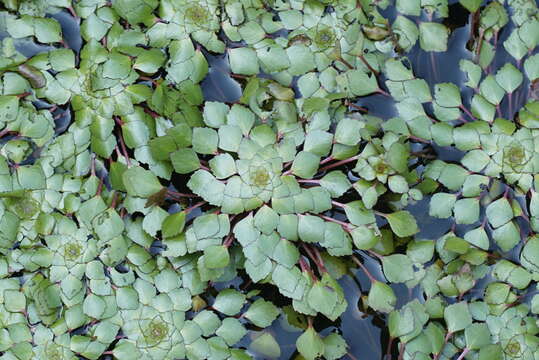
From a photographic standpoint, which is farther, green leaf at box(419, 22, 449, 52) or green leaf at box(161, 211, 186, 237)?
green leaf at box(419, 22, 449, 52)

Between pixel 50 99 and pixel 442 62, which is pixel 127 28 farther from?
pixel 442 62

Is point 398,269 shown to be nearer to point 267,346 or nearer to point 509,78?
point 267,346

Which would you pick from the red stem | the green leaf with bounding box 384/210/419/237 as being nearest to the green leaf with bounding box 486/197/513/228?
the green leaf with bounding box 384/210/419/237

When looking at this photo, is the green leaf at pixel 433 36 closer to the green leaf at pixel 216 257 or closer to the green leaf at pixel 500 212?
the green leaf at pixel 500 212

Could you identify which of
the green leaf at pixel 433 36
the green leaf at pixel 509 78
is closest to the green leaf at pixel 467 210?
the green leaf at pixel 509 78

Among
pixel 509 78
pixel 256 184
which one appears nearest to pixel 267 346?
pixel 256 184

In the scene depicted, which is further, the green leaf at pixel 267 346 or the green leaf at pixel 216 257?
the green leaf at pixel 267 346

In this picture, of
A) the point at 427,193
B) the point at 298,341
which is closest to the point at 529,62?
the point at 427,193

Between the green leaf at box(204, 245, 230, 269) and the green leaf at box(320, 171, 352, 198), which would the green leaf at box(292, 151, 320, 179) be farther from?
the green leaf at box(204, 245, 230, 269)
